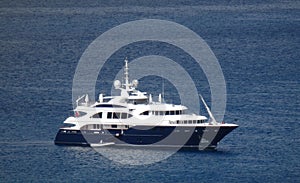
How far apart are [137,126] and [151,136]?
1899mm

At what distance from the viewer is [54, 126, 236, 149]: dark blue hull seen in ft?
522

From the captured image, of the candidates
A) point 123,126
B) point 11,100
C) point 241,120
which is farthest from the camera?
point 11,100

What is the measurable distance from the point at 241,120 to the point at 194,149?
16182mm

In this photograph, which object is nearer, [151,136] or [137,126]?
[151,136]

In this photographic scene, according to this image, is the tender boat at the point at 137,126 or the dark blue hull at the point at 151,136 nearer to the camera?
the dark blue hull at the point at 151,136

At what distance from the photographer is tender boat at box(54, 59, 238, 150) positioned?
6275 inches

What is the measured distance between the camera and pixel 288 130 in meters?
169

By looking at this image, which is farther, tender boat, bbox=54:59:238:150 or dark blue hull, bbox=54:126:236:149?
tender boat, bbox=54:59:238:150

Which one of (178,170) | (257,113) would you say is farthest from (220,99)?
(178,170)

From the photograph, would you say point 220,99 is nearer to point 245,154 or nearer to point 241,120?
point 241,120

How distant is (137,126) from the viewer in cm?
16038

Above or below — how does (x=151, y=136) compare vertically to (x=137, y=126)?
below

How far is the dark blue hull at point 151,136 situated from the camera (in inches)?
6270

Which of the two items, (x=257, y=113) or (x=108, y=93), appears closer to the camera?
(x=257, y=113)
